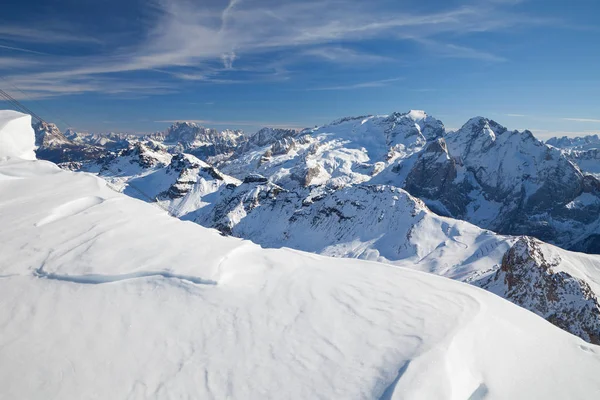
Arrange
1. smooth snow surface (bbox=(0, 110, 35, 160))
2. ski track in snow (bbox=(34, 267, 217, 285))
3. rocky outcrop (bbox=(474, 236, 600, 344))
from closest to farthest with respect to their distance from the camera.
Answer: ski track in snow (bbox=(34, 267, 217, 285)) < smooth snow surface (bbox=(0, 110, 35, 160)) < rocky outcrop (bbox=(474, 236, 600, 344))

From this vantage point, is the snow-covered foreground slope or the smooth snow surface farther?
the smooth snow surface

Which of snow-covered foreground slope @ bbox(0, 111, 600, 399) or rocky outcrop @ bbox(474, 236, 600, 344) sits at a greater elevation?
snow-covered foreground slope @ bbox(0, 111, 600, 399)

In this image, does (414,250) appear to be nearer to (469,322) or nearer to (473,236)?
(473,236)

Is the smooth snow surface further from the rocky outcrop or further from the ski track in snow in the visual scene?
the rocky outcrop

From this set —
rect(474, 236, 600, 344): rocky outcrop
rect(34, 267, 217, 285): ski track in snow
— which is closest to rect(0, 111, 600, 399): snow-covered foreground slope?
rect(34, 267, 217, 285): ski track in snow

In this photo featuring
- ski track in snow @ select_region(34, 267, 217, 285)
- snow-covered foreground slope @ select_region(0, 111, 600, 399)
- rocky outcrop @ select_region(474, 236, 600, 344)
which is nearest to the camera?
snow-covered foreground slope @ select_region(0, 111, 600, 399)

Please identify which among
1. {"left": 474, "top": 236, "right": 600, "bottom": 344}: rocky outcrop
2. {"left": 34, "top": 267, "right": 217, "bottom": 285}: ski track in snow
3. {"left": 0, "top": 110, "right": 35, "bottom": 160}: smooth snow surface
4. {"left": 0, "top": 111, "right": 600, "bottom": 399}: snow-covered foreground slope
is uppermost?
{"left": 0, "top": 110, "right": 35, "bottom": 160}: smooth snow surface

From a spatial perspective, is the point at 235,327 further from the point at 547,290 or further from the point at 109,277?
→ the point at 547,290
